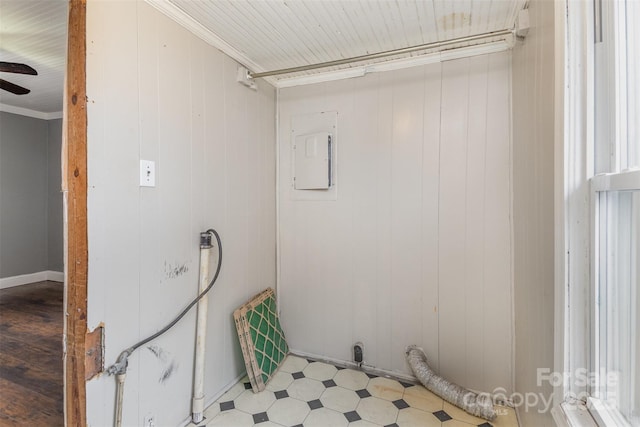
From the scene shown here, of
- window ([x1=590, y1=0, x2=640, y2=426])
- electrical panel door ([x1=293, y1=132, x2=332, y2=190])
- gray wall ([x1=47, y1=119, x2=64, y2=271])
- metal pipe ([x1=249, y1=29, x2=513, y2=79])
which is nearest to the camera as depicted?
window ([x1=590, y1=0, x2=640, y2=426])

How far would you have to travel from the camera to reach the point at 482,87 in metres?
2.00

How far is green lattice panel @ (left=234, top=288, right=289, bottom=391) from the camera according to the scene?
208 centimetres

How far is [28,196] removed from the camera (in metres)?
4.49

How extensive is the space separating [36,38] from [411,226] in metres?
3.18

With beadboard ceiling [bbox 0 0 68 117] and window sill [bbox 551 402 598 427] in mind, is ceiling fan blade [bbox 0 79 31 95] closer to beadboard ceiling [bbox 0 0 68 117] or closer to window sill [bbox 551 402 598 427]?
beadboard ceiling [bbox 0 0 68 117]

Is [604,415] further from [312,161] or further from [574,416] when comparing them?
[312,161]

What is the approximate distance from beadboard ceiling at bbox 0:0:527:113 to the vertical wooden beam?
558 mm

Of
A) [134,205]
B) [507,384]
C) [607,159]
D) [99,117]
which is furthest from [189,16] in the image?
[507,384]

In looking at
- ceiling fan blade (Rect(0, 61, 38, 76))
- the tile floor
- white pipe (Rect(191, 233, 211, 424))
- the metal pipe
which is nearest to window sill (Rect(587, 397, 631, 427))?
the tile floor

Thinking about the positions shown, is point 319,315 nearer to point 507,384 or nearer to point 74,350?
point 507,384

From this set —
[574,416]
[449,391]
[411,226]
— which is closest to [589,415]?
[574,416]

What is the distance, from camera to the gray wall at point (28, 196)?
14.0 ft

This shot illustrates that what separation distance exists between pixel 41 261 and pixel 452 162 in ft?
19.5

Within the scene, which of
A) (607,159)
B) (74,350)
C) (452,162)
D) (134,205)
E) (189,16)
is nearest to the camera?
(607,159)
